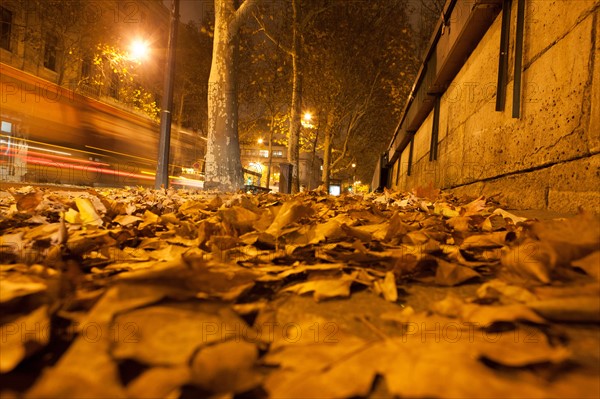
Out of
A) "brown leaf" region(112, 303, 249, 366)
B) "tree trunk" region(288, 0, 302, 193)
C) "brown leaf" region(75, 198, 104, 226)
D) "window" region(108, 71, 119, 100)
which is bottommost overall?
"brown leaf" region(112, 303, 249, 366)

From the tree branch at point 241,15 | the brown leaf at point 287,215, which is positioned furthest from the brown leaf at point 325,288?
the tree branch at point 241,15

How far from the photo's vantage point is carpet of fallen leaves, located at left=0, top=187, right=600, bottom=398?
26.9 inches

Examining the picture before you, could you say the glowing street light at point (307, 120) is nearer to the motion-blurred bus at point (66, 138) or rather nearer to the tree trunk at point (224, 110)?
the motion-blurred bus at point (66, 138)

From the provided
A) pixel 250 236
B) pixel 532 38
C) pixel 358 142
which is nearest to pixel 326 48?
pixel 358 142

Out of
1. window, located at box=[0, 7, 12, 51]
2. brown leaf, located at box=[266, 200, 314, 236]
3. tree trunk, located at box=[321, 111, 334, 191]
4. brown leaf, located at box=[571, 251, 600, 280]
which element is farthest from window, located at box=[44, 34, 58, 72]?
brown leaf, located at box=[571, 251, 600, 280]

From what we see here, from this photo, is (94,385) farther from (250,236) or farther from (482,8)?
(482,8)

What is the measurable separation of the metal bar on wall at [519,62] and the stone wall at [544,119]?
0.13 feet

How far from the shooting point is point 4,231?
2055 millimetres

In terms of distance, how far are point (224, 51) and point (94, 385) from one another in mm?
10721

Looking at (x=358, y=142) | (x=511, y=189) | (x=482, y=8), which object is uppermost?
(x=358, y=142)

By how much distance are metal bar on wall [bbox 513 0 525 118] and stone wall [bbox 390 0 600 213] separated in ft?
0.13

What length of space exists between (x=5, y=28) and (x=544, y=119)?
3139 cm

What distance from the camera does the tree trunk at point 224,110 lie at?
10016 millimetres

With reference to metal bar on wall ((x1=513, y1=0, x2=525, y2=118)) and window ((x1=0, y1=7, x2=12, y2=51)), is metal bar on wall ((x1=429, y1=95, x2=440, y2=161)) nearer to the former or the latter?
metal bar on wall ((x1=513, y1=0, x2=525, y2=118))
